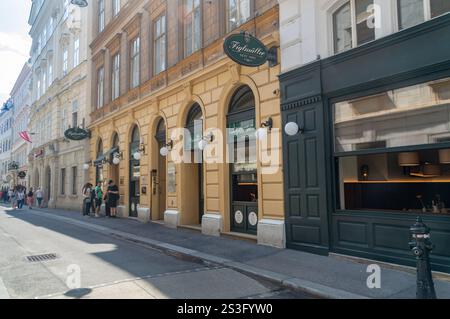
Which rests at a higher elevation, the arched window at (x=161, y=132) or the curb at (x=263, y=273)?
the arched window at (x=161, y=132)

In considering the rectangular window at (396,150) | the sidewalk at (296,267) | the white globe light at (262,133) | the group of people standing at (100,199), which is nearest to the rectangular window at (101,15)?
the group of people standing at (100,199)

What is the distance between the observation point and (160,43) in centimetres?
1503

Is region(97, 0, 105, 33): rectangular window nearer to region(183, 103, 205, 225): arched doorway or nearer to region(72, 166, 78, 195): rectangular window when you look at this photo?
region(72, 166, 78, 195): rectangular window

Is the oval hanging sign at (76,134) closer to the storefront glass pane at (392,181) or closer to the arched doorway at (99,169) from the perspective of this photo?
the arched doorway at (99,169)

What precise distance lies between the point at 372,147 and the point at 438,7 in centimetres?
266

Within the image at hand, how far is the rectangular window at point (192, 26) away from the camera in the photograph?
41.6 feet

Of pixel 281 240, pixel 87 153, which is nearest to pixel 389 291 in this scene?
pixel 281 240

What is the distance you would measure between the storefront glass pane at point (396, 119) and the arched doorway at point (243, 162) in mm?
2818

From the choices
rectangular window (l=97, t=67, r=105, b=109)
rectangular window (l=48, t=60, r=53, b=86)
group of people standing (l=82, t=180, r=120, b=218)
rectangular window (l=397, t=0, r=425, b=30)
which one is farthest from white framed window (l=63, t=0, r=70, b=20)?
rectangular window (l=397, t=0, r=425, b=30)

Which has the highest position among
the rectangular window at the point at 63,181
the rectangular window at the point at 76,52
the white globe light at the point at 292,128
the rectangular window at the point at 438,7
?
the rectangular window at the point at 76,52

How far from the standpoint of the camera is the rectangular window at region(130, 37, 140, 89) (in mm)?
16844

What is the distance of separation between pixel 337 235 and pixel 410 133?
2497 mm

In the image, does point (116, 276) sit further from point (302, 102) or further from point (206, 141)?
point (206, 141)

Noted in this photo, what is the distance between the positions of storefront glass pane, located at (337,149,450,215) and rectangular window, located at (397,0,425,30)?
8.33 ft
